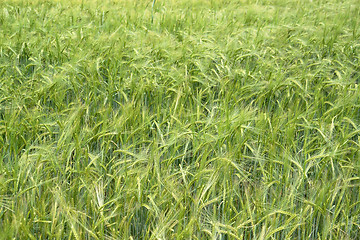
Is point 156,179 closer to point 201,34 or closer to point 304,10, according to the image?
point 201,34

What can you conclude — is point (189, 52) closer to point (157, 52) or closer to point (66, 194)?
point (157, 52)

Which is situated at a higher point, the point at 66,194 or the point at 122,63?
the point at 122,63

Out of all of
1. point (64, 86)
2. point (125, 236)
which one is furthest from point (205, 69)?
point (125, 236)

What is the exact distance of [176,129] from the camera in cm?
133

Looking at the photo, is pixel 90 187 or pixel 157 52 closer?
pixel 90 187

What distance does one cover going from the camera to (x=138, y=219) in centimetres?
118

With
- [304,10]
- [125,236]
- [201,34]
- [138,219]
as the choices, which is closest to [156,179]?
[138,219]

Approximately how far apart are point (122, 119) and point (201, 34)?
1040 millimetres

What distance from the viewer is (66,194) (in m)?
1.19

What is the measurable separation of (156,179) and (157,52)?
899 millimetres

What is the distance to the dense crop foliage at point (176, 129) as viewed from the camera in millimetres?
1127

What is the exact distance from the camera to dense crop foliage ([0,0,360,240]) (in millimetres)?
1127

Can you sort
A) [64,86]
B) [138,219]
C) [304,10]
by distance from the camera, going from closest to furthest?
[138,219] → [64,86] → [304,10]

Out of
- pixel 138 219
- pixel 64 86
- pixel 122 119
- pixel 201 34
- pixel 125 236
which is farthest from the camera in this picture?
pixel 201 34
